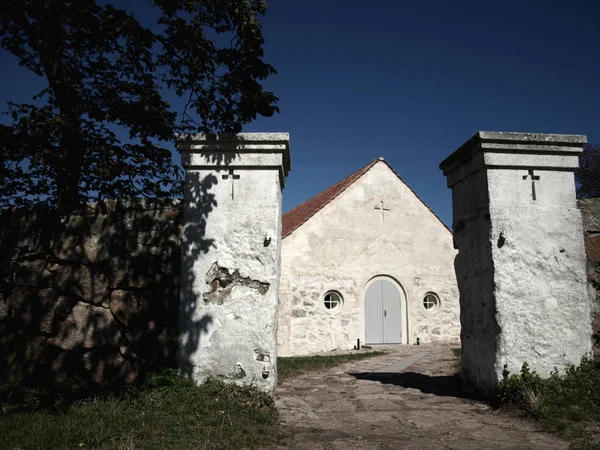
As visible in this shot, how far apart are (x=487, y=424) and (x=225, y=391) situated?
258 cm

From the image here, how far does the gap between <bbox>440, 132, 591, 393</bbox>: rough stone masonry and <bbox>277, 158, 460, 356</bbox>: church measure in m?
8.16

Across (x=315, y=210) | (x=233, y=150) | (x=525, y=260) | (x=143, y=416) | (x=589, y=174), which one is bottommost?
(x=143, y=416)

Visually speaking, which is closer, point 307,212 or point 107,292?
point 107,292

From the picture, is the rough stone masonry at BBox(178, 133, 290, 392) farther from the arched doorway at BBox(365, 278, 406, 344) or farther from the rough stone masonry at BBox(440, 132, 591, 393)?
the arched doorway at BBox(365, 278, 406, 344)

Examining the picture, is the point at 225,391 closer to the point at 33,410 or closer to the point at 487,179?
the point at 33,410

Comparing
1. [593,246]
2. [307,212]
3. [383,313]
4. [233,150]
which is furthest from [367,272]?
[233,150]

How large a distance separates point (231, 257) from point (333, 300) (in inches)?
363

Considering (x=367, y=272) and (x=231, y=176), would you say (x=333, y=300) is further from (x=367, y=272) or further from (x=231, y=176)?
(x=231, y=176)

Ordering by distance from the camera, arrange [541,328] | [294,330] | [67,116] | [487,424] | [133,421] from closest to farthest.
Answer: [133,421] < [487,424] < [541,328] < [67,116] < [294,330]

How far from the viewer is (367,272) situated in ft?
46.4

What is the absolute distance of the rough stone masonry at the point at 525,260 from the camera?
16.1 ft

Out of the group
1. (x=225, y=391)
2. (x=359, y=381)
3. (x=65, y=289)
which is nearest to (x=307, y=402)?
(x=225, y=391)

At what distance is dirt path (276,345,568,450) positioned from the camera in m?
3.64

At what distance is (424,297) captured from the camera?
14570 mm
